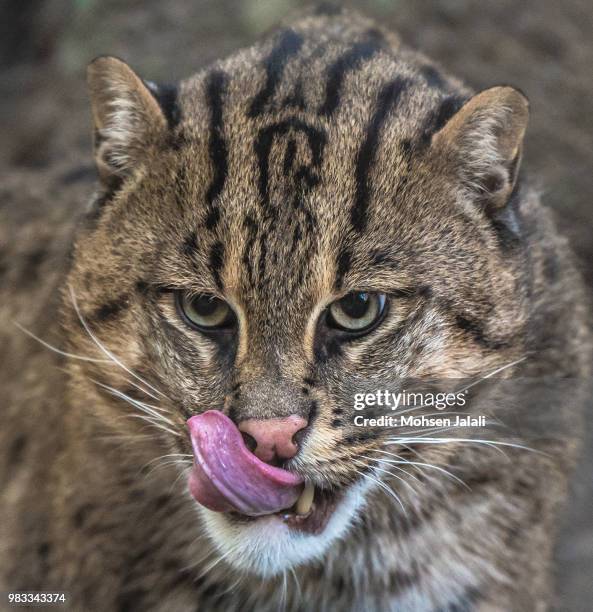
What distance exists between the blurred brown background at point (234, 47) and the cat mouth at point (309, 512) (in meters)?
3.94

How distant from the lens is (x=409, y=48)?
489cm

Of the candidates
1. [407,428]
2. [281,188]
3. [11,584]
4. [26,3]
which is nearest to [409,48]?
[281,188]

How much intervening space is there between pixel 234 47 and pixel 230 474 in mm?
4451

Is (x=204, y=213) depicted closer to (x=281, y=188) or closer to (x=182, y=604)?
(x=281, y=188)

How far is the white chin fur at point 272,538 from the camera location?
3.62 meters

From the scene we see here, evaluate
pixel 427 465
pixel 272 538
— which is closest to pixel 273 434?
pixel 272 538

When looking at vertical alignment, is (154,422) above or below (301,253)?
below

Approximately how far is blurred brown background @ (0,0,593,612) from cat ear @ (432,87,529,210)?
3.29 m

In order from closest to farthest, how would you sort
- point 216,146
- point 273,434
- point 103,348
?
point 273,434 < point 216,146 < point 103,348

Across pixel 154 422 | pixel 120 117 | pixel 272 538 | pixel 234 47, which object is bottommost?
pixel 272 538

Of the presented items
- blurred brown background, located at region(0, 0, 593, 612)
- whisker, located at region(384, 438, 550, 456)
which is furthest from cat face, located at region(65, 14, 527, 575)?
blurred brown background, located at region(0, 0, 593, 612)

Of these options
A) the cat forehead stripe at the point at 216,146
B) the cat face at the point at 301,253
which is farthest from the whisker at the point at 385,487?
the cat forehead stripe at the point at 216,146

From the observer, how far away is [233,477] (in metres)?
3.43

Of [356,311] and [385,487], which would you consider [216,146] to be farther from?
[385,487]
